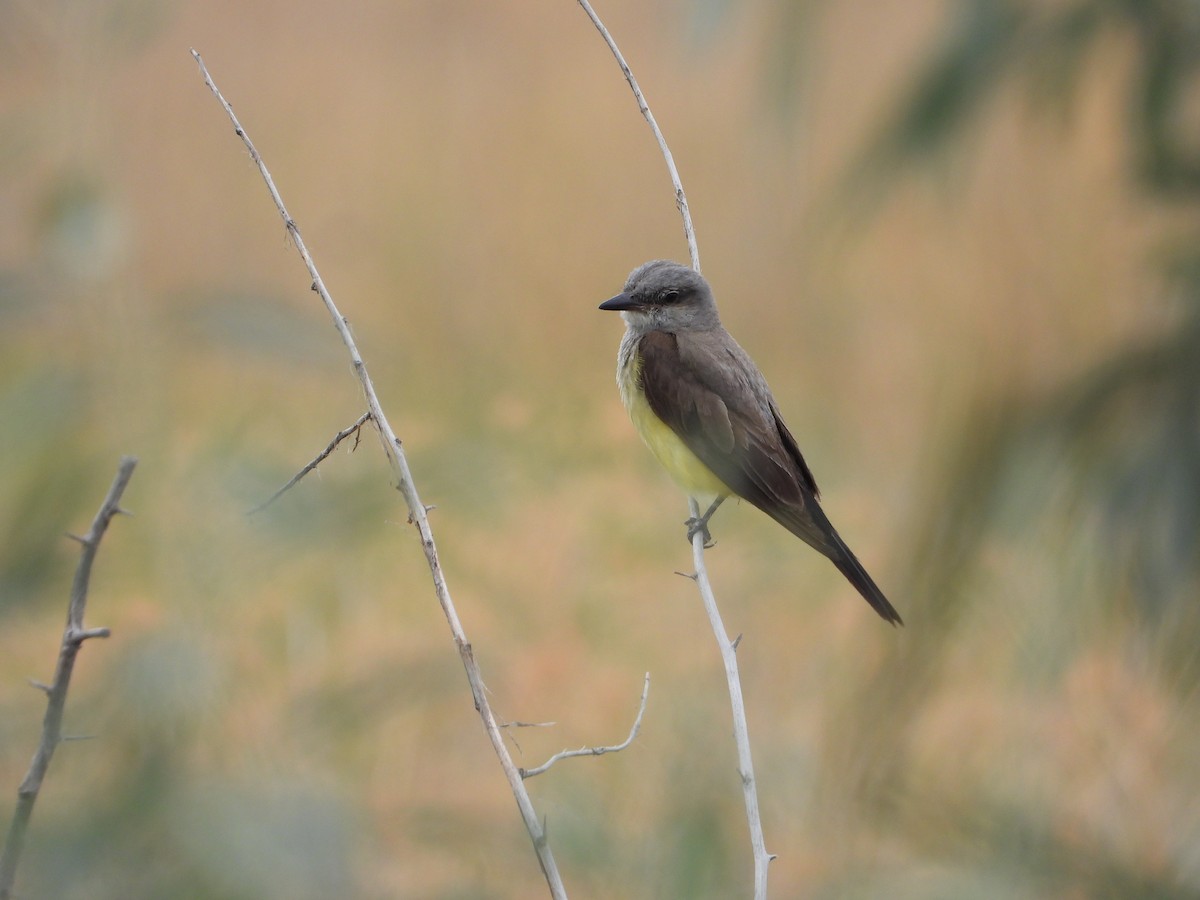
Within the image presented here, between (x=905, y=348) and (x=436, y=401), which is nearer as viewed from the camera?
(x=436, y=401)

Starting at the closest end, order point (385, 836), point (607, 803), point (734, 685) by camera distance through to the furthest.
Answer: point (734, 685)
point (385, 836)
point (607, 803)

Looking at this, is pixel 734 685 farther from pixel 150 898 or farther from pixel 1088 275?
pixel 1088 275

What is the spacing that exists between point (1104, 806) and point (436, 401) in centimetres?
194

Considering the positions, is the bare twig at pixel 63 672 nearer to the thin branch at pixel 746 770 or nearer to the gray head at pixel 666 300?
the thin branch at pixel 746 770

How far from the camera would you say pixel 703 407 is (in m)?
2.33

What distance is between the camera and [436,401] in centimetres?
339

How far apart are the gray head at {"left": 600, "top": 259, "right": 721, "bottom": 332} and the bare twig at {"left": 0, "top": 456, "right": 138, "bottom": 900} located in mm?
1610

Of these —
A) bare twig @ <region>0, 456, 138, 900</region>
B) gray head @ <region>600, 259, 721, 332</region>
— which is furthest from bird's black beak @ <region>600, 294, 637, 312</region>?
bare twig @ <region>0, 456, 138, 900</region>

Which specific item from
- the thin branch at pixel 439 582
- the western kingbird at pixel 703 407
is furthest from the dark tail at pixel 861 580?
the thin branch at pixel 439 582

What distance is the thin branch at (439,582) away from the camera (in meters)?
1.02

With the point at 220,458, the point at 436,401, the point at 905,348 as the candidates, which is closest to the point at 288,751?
the point at 220,458

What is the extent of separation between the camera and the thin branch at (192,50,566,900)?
1024 mm

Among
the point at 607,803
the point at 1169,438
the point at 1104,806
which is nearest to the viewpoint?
the point at 1169,438

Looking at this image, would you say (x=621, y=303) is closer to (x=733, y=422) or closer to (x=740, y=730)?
(x=733, y=422)
